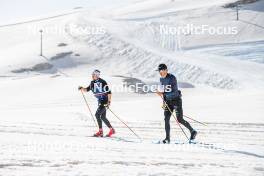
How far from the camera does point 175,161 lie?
833 centimetres

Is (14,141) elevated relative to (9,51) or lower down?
lower down

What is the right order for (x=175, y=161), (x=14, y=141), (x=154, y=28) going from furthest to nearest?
(x=154, y=28) → (x=14, y=141) → (x=175, y=161)

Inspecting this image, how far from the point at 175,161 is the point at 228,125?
7.43 metres

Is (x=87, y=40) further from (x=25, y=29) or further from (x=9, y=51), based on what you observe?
(x=25, y=29)

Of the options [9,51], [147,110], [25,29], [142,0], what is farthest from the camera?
[142,0]

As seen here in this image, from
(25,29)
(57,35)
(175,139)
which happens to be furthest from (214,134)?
(25,29)

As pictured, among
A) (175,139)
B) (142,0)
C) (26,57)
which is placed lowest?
(175,139)

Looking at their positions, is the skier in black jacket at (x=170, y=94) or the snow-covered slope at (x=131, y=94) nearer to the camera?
the snow-covered slope at (x=131, y=94)

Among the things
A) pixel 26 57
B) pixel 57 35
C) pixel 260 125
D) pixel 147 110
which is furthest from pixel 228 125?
pixel 57 35

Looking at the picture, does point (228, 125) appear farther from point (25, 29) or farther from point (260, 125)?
point (25, 29)

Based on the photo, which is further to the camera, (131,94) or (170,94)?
(131,94)

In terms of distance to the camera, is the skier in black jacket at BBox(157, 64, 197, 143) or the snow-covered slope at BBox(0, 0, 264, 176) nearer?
the snow-covered slope at BBox(0, 0, 264, 176)

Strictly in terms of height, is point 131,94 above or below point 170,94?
below

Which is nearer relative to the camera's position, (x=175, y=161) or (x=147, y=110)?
(x=175, y=161)
